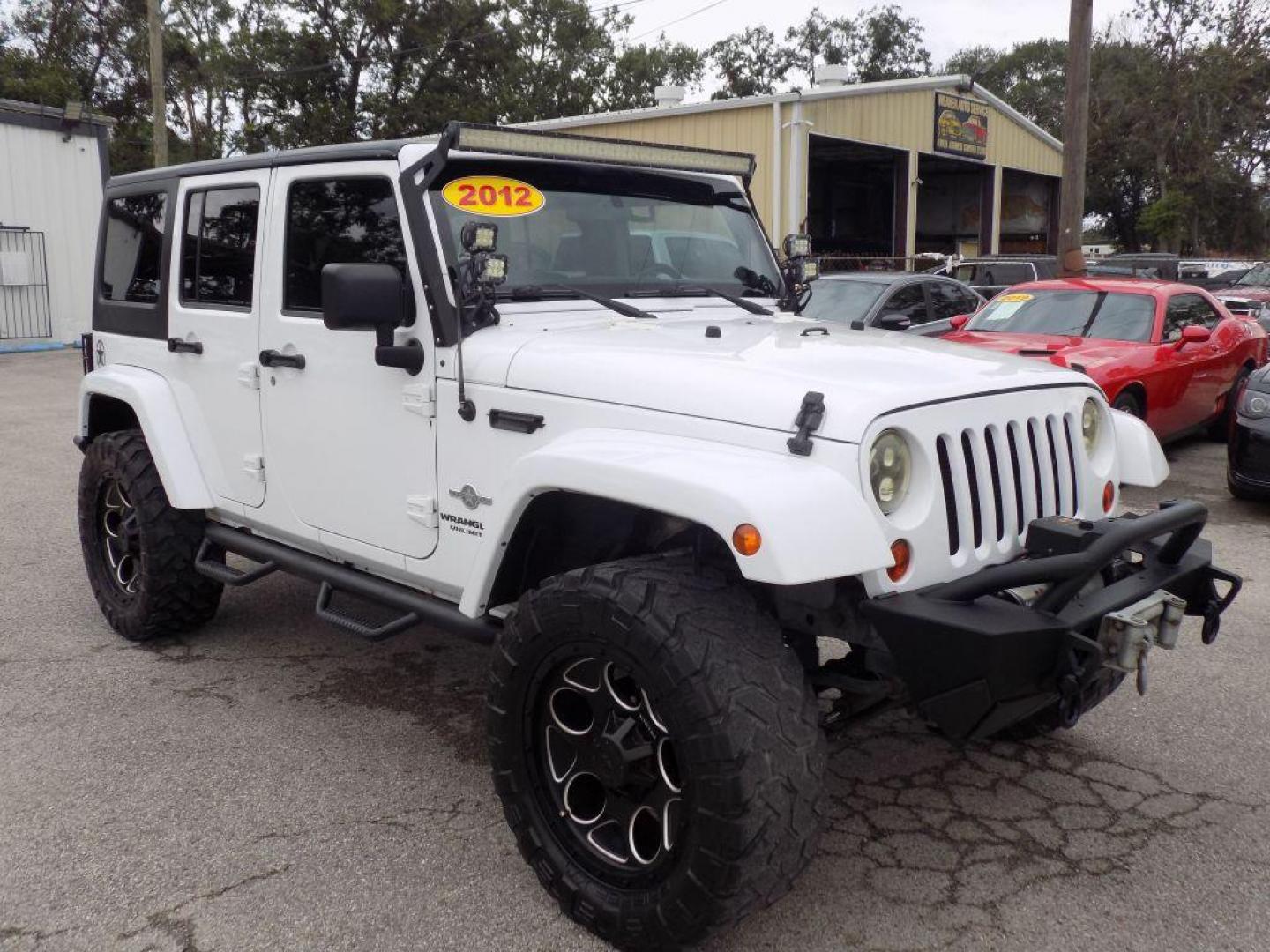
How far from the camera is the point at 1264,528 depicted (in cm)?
747

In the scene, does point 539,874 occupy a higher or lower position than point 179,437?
lower

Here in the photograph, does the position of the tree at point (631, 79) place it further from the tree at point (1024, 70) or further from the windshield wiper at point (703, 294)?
the windshield wiper at point (703, 294)

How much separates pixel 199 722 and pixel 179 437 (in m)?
1.17

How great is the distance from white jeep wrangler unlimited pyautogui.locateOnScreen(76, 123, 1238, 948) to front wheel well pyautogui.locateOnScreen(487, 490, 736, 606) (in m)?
0.01

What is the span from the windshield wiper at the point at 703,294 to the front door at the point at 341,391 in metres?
0.90

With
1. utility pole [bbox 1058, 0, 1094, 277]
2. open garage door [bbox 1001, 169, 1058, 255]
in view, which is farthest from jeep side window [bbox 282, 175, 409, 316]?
open garage door [bbox 1001, 169, 1058, 255]

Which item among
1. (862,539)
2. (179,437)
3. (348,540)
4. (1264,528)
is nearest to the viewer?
(862,539)

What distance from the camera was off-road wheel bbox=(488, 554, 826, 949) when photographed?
104 inches

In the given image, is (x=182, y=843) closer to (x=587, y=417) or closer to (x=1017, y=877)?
(x=587, y=417)

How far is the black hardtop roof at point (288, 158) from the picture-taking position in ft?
12.3

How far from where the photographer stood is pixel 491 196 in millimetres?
3758

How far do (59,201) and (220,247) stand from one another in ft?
62.0

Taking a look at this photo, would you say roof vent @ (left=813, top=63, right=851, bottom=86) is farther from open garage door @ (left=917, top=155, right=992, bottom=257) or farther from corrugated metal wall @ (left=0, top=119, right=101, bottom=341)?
corrugated metal wall @ (left=0, top=119, right=101, bottom=341)

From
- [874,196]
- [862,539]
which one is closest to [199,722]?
[862,539]
